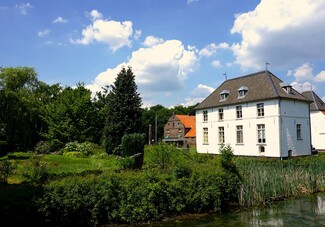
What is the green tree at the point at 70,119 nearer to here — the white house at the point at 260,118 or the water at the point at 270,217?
the white house at the point at 260,118

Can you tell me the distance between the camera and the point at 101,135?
122 feet

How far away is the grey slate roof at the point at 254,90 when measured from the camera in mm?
26469

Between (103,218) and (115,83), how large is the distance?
25644 millimetres

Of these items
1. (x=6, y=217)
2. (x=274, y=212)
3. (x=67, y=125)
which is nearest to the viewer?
(x=6, y=217)

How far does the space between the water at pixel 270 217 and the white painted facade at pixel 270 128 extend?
558 inches

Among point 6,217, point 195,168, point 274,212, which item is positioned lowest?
point 274,212

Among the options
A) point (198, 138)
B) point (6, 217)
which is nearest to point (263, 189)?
point (6, 217)

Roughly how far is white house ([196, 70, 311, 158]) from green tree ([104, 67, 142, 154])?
8.41 meters

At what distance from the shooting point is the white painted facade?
1003 inches

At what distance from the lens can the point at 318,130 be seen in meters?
36.1

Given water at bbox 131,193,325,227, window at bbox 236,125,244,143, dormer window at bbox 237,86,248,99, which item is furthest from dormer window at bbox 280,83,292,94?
water at bbox 131,193,325,227

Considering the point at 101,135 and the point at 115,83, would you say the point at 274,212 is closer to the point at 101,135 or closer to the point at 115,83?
the point at 115,83

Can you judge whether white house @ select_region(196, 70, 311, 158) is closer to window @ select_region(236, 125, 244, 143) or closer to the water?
window @ select_region(236, 125, 244, 143)

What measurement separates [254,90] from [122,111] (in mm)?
14091
